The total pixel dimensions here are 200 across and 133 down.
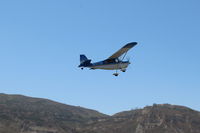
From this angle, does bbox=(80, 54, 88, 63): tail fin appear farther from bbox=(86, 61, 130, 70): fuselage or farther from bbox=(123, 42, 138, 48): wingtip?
bbox=(123, 42, 138, 48): wingtip

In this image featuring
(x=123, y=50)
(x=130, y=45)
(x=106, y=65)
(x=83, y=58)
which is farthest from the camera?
(x=83, y=58)

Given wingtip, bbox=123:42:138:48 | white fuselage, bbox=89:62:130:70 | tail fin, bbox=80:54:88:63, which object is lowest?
white fuselage, bbox=89:62:130:70

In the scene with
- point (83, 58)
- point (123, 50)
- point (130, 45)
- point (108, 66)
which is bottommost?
point (108, 66)

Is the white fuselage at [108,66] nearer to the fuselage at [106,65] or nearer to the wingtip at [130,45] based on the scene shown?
the fuselage at [106,65]

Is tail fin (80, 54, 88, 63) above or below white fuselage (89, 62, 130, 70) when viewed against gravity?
above

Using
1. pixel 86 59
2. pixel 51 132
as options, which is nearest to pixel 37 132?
pixel 51 132

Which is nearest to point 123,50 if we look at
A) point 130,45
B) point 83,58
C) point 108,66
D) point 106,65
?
point 130,45

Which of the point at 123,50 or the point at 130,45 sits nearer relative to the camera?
the point at 130,45

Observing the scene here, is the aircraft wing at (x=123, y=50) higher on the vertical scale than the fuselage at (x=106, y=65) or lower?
higher

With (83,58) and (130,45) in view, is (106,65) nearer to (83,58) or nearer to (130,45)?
(130,45)

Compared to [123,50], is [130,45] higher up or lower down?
higher up

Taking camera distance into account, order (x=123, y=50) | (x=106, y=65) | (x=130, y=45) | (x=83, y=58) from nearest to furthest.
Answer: (x=106, y=65), (x=130, y=45), (x=123, y=50), (x=83, y=58)

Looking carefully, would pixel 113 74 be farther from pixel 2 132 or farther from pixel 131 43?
pixel 2 132

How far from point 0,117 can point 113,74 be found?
483ft
